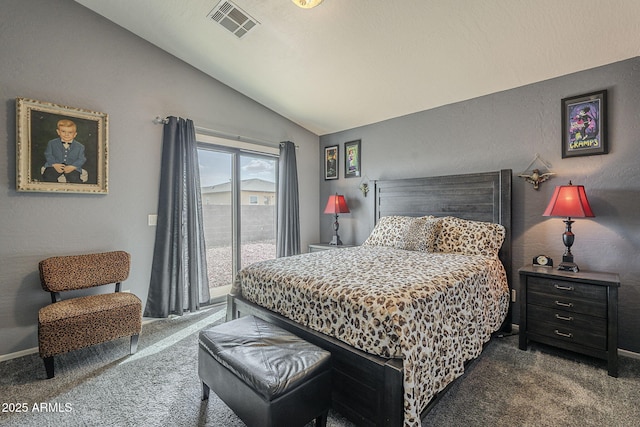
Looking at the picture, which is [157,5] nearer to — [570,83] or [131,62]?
[131,62]

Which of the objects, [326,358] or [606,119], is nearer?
[326,358]

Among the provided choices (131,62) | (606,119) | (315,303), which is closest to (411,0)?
(606,119)

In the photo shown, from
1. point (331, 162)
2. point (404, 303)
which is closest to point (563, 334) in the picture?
point (404, 303)

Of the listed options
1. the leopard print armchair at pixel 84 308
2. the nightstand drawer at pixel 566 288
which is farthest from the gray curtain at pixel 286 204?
the nightstand drawer at pixel 566 288

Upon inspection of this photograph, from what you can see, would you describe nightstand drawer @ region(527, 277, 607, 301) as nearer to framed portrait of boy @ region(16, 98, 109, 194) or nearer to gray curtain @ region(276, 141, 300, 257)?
gray curtain @ region(276, 141, 300, 257)

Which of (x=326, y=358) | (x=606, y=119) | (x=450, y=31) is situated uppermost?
(x=450, y=31)

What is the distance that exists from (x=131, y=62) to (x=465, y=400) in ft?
13.8

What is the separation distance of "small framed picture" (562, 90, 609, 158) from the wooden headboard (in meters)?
0.55

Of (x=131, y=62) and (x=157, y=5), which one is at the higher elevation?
(x=157, y=5)

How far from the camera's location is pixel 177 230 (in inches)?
127

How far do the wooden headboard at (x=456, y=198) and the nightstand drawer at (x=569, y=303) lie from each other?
427mm

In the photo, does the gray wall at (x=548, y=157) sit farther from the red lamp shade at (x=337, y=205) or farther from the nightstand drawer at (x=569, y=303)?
the red lamp shade at (x=337, y=205)

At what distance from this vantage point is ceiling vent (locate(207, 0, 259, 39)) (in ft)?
8.16

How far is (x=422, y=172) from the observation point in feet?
12.1
